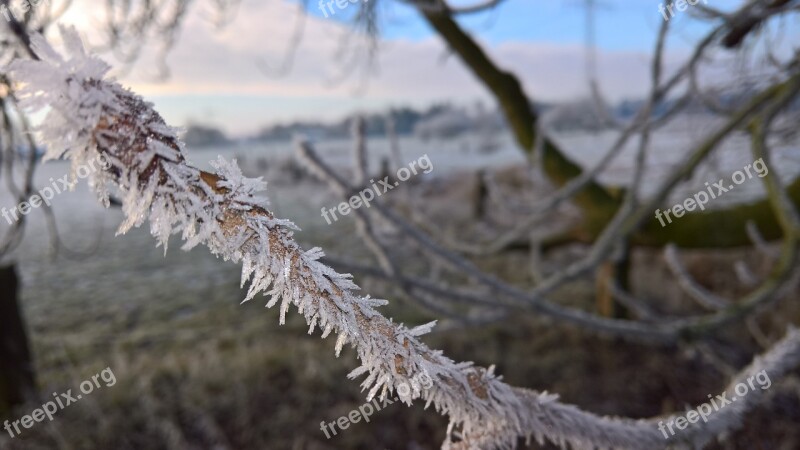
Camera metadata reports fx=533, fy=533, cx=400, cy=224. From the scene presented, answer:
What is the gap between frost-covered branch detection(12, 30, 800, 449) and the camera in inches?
9.5

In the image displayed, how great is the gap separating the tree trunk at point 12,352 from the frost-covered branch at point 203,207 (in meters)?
3.48

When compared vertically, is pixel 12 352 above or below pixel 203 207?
above

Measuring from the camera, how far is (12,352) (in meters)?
3.12

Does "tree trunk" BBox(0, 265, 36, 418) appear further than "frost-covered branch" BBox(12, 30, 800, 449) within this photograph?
Yes

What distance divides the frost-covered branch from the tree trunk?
3.48 meters

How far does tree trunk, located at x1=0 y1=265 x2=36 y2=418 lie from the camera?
120 inches

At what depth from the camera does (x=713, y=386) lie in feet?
10.9

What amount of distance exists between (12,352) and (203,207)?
366cm

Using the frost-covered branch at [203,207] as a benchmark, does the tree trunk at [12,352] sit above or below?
above

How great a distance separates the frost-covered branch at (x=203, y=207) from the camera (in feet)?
0.79

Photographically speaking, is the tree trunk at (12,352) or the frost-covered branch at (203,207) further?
the tree trunk at (12,352)

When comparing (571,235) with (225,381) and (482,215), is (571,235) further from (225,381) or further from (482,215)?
(482,215)

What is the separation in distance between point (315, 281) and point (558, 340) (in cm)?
396

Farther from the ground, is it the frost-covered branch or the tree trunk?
the tree trunk
